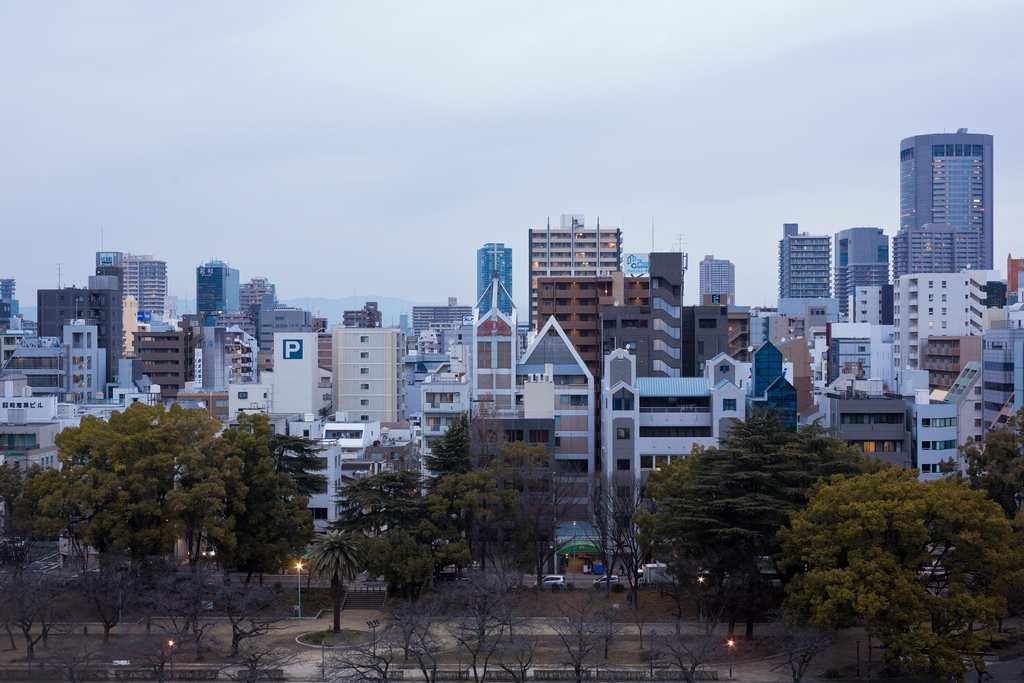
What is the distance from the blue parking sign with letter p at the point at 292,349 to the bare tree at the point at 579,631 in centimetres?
3443

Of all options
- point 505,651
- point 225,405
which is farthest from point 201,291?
point 505,651

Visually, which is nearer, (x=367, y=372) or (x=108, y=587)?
(x=108, y=587)

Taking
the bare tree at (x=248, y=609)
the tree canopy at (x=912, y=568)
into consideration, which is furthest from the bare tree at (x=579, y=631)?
the bare tree at (x=248, y=609)

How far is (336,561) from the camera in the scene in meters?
30.5

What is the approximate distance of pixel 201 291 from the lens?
186m

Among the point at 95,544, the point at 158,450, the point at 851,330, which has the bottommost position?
the point at 95,544

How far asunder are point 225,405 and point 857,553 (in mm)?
48845

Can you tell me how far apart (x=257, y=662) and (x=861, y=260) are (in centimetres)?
17603

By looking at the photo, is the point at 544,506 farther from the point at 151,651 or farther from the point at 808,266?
the point at 808,266

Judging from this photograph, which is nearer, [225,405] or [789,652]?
[789,652]

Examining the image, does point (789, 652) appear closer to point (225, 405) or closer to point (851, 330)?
point (225, 405)

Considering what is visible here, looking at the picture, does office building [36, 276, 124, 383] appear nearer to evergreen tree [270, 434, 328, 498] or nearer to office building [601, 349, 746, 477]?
evergreen tree [270, 434, 328, 498]

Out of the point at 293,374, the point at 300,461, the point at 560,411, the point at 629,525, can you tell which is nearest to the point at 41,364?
the point at 293,374

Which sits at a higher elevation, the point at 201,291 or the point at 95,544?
the point at 201,291
